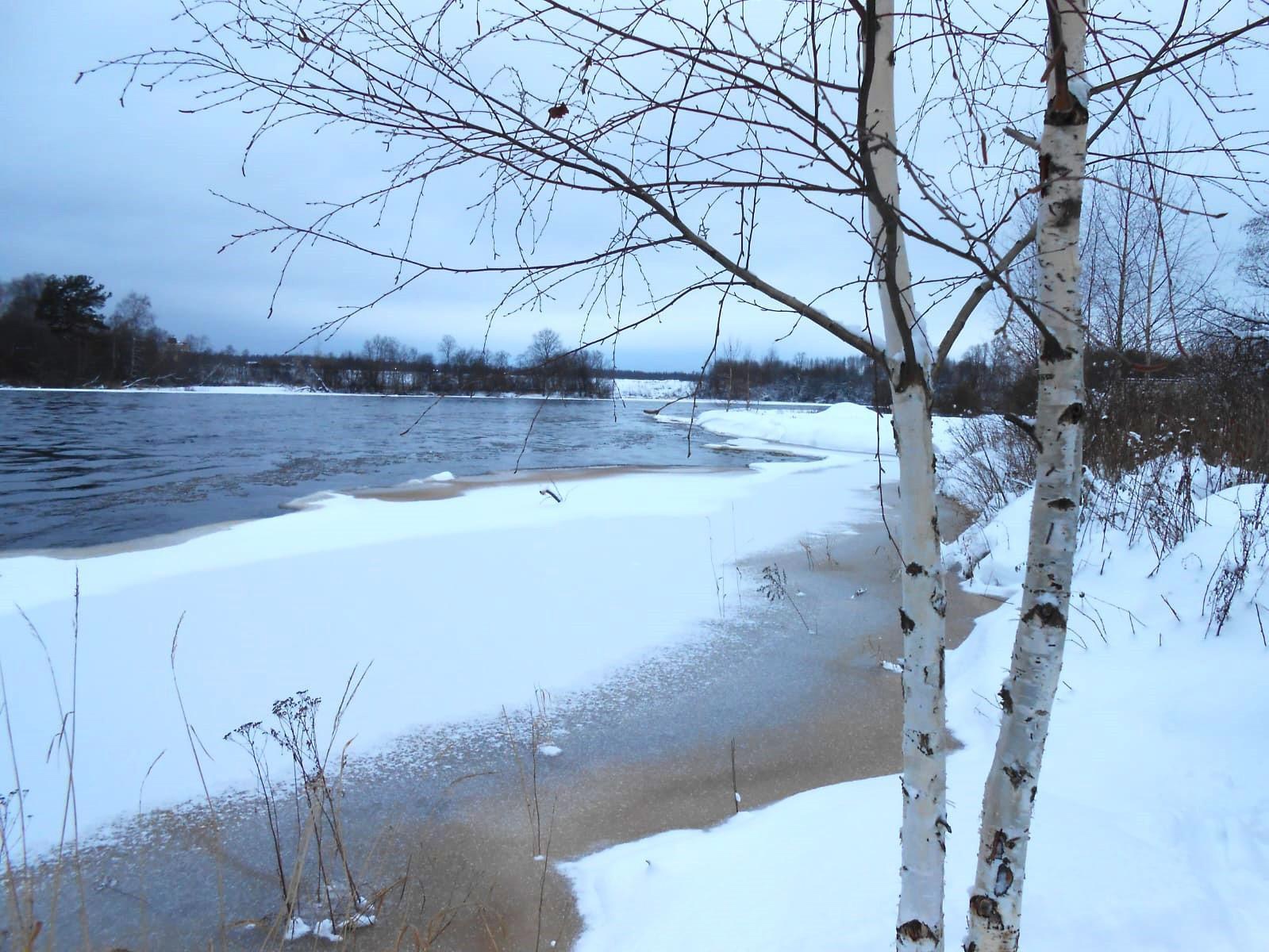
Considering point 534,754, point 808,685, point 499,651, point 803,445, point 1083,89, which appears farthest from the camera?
point 803,445

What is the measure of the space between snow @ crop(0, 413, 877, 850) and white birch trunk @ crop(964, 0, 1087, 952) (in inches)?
128

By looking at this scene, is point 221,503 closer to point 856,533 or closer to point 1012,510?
point 856,533

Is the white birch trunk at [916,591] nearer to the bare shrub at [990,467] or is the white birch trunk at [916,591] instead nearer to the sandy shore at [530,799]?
the sandy shore at [530,799]

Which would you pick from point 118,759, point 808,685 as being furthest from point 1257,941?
point 118,759

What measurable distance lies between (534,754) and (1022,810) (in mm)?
2807

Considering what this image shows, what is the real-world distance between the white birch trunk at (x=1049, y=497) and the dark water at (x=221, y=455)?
2.94ft

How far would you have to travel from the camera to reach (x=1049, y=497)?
1.42 m

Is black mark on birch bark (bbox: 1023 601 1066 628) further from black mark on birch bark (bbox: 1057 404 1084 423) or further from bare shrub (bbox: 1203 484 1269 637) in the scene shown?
bare shrub (bbox: 1203 484 1269 637)

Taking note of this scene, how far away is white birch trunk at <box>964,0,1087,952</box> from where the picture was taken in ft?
4.51

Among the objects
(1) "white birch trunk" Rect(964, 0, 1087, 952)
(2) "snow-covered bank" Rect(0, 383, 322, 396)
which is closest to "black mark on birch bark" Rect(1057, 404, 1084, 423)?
(1) "white birch trunk" Rect(964, 0, 1087, 952)

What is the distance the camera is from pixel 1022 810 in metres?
1.45

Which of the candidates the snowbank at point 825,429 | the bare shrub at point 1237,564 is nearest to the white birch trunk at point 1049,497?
the bare shrub at point 1237,564

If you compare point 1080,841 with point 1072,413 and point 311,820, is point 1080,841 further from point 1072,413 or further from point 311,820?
point 311,820

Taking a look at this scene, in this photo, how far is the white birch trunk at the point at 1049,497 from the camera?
1.38 metres
